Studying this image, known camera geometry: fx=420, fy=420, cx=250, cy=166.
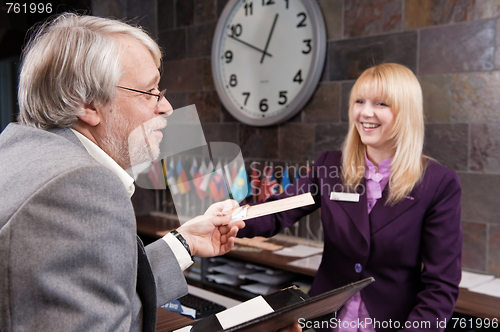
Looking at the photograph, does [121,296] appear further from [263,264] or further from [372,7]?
[372,7]

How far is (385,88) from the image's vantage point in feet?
5.27

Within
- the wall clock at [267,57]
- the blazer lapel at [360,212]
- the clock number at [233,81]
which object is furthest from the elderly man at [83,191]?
the clock number at [233,81]

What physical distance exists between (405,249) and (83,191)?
1.20 metres

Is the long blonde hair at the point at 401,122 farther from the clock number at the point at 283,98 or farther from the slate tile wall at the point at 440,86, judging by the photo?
the clock number at the point at 283,98

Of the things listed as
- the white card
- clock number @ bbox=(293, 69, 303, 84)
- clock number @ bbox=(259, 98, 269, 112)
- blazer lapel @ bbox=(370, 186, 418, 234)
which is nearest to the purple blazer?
blazer lapel @ bbox=(370, 186, 418, 234)

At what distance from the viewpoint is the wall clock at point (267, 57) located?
→ 2.77m

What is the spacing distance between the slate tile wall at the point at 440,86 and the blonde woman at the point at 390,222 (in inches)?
24.8

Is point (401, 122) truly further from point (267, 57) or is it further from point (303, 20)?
point (267, 57)

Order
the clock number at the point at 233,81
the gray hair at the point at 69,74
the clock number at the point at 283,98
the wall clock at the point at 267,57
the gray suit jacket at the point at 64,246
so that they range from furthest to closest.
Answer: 1. the clock number at the point at 233,81
2. the clock number at the point at 283,98
3. the wall clock at the point at 267,57
4. the gray hair at the point at 69,74
5. the gray suit jacket at the point at 64,246

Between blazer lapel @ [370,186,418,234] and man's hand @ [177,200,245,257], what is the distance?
1.96 ft

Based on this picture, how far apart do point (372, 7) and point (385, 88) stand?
Answer: 1.14 m

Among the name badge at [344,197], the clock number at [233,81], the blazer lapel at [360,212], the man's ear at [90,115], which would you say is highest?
the clock number at [233,81]

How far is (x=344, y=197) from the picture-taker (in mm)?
1640

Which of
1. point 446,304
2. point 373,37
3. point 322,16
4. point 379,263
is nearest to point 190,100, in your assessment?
point 322,16
